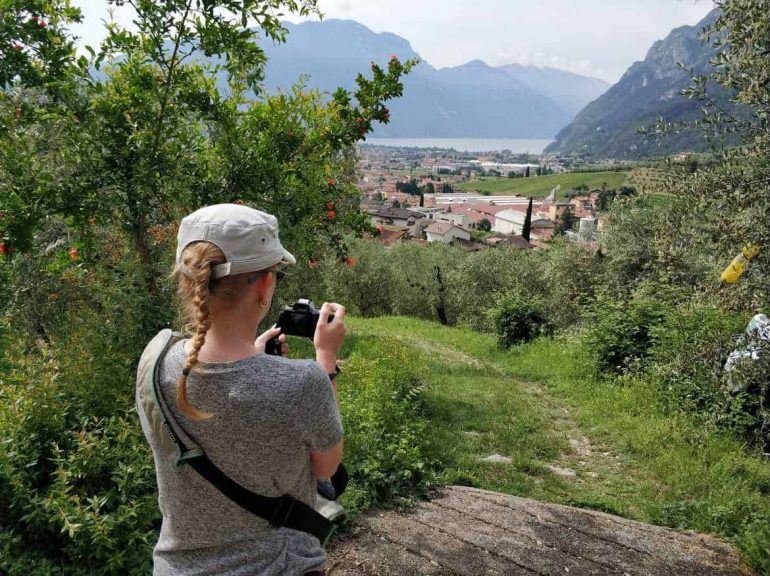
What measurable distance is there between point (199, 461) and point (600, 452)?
7.42m

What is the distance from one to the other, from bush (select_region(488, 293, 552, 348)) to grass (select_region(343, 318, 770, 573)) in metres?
3.51

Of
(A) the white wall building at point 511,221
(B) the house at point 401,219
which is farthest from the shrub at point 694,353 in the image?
(A) the white wall building at point 511,221

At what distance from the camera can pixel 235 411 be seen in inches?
65.7

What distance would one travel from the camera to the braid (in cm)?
165

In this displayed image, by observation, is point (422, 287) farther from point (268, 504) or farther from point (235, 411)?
point (235, 411)

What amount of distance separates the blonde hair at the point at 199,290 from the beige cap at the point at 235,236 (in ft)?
0.09

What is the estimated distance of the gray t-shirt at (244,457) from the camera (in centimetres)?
168

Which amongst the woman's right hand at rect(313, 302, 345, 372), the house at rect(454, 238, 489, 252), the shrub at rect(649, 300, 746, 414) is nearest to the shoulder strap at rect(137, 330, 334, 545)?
the woman's right hand at rect(313, 302, 345, 372)

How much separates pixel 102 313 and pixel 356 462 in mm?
2885

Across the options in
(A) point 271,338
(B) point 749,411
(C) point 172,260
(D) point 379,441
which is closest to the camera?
(A) point 271,338

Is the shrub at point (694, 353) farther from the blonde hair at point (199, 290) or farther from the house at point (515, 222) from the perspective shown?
the house at point (515, 222)

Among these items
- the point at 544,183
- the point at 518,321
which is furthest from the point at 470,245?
the point at 544,183

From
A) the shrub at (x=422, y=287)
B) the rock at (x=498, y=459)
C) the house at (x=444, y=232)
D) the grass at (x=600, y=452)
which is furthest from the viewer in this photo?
the house at (x=444, y=232)

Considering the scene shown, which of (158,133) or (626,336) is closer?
(158,133)
